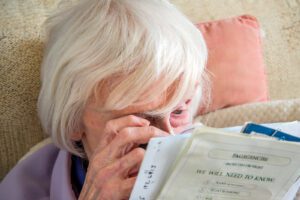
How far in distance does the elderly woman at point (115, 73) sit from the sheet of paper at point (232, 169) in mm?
121

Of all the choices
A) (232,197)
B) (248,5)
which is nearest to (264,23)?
(248,5)

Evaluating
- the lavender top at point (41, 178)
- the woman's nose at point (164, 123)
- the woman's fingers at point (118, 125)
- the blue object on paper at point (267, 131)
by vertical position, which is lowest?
the lavender top at point (41, 178)

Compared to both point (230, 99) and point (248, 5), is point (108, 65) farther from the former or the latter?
point (248, 5)

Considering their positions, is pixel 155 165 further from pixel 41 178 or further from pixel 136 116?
pixel 41 178

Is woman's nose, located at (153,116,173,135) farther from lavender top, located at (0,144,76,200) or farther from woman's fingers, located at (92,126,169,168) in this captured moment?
lavender top, located at (0,144,76,200)

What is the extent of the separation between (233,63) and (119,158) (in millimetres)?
693

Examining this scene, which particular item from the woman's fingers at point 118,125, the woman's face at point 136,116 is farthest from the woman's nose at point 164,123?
the woman's fingers at point 118,125

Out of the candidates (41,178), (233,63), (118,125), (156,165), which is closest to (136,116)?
(118,125)

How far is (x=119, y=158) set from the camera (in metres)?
0.70

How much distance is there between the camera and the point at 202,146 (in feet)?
1.94

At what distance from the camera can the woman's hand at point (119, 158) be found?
679mm

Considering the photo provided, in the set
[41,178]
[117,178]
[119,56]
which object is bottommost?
[41,178]

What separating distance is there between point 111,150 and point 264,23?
1.05 m

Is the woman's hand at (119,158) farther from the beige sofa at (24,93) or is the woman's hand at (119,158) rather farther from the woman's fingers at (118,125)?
the beige sofa at (24,93)
